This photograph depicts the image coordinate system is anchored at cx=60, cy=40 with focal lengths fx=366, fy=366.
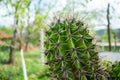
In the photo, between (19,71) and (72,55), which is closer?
(72,55)

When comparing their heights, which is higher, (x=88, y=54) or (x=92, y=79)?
(x=88, y=54)

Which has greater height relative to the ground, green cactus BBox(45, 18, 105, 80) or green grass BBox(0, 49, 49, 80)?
green cactus BBox(45, 18, 105, 80)

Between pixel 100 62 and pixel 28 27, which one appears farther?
pixel 28 27

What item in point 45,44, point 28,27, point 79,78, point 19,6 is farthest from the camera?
point 28,27

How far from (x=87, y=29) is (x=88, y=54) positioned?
9.6 inches

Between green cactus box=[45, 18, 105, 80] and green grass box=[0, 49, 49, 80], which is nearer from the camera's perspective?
green cactus box=[45, 18, 105, 80]

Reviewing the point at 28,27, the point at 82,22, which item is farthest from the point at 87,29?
the point at 28,27

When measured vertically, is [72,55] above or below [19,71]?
above

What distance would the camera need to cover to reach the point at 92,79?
2830mm

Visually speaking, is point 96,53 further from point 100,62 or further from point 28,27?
point 28,27

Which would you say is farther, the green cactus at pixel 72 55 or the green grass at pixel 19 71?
the green grass at pixel 19 71

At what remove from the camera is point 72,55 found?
110 inches

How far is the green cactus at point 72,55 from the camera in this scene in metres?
2.79

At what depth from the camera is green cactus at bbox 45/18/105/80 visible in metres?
2.79
